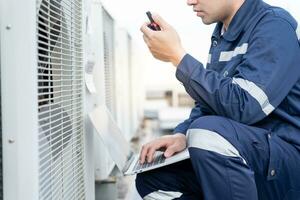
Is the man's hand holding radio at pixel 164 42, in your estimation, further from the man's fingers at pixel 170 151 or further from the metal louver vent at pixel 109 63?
the metal louver vent at pixel 109 63

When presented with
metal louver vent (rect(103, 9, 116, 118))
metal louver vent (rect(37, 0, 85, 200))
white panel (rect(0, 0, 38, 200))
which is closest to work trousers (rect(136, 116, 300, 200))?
metal louver vent (rect(37, 0, 85, 200))

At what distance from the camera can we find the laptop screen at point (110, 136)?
120cm

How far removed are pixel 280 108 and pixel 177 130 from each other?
42cm

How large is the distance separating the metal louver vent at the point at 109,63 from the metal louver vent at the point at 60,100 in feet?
2.62

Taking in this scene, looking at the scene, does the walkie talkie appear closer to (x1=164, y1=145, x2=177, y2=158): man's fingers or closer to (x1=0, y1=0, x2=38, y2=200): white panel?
(x1=164, y1=145, x2=177, y2=158): man's fingers

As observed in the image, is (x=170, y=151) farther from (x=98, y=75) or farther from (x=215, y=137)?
(x=98, y=75)

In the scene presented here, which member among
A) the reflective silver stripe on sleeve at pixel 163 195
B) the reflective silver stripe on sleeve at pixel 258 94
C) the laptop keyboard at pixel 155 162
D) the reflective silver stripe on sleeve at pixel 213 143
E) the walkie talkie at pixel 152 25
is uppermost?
the walkie talkie at pixel 152 25

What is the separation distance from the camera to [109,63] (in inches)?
82.4

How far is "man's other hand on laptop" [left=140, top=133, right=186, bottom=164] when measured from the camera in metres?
1.16

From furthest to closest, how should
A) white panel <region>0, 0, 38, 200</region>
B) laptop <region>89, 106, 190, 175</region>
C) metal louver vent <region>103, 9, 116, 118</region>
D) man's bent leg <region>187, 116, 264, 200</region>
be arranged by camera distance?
metal louver vent <region>103, 9, 116, 118</region> < laptop <region>89, 106, 190, 175</region> < man's bent leg <region>187, 116, 264, 200</region> < white panel <region>0, 0, 38, 200</region>

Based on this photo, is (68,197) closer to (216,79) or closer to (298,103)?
(216,79)

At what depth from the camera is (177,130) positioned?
1411mm

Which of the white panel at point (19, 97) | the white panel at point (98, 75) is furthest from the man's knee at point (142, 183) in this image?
the white panel at point (19, 97)

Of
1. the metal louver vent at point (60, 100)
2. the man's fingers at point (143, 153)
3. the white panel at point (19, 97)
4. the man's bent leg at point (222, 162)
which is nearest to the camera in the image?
the white panel at point (19, 97)
